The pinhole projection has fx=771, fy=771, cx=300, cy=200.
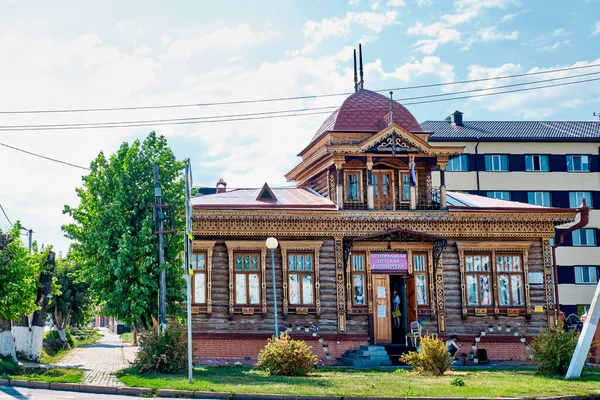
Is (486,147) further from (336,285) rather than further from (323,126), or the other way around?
(336,285)

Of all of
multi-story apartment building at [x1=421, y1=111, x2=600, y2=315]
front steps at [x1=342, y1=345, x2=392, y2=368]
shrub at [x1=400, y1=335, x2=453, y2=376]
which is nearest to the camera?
shrub at [x1=400, y1=335, x2=453, y2=376]

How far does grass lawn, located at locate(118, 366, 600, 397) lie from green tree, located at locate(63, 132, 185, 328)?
3080mm

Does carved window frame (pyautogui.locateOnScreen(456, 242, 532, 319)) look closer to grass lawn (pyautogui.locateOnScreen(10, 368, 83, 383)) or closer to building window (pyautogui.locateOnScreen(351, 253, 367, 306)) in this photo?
building window (pyautogui.locateOnScreen(351, 253, 367, 306))

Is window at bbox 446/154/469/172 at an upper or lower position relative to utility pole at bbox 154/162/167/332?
upper

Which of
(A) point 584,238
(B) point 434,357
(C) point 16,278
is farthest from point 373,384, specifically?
(A) point 584,238

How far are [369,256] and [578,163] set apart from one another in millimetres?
37544

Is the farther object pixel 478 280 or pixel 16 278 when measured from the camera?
pixel 478 280

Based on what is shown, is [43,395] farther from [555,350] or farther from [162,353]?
[555,350]

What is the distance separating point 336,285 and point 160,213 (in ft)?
27.3

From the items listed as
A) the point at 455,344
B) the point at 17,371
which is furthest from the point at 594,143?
the point at 17,371

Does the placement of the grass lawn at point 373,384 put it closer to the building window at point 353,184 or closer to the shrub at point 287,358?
the shrub at point 287,358

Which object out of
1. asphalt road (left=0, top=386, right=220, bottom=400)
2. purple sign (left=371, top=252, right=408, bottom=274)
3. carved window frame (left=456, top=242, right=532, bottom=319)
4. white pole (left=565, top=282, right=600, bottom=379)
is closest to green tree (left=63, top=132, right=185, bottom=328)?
asphalt road (left=0, top=386, right=220, bottom=400)

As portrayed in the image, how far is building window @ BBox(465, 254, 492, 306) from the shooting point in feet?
101

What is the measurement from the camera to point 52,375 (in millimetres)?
21125
